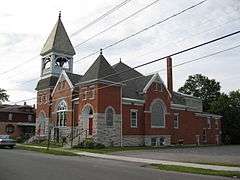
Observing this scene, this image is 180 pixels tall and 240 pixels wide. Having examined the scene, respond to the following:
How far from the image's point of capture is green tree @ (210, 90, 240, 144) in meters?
68.4

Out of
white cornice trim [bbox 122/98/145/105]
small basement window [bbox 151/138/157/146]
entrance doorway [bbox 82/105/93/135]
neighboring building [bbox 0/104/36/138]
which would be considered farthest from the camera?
neighboring building [bbox 0/104/36/138]

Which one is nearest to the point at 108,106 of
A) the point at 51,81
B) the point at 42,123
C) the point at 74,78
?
the point at 74,78

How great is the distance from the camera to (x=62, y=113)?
4875cm

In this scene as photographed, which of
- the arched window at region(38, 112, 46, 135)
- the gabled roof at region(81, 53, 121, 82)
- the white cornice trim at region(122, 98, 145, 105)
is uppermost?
the gabled roof at region(81, 53, 121, 82)

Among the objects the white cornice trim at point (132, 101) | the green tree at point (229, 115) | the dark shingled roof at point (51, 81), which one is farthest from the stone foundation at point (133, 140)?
the green tree at point (229, 115)

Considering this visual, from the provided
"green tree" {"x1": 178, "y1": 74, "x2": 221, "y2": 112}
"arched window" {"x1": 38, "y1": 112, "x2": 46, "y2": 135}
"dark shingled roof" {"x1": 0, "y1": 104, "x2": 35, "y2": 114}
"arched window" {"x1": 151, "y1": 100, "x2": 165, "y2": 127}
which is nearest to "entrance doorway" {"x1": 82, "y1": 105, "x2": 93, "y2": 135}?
"arched window" {"x1": 151, "y1": 100, "x2": 165, "y2": 127}

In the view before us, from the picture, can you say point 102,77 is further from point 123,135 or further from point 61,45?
point 61,45

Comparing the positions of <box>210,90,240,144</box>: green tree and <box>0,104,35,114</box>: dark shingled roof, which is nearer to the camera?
<box>210,90,240,144</box>: green tree

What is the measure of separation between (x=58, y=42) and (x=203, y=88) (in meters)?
44.7

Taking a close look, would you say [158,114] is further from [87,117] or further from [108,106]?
[87,117]

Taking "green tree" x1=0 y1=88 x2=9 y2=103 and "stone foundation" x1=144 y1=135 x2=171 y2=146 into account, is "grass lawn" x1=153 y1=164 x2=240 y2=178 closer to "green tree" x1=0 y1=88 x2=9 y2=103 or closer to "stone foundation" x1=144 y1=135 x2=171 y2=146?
"stone foundation" x1=144 y1=135 x2=171 y2=146

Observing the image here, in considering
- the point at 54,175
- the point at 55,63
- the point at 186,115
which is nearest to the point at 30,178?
the point at 54,175

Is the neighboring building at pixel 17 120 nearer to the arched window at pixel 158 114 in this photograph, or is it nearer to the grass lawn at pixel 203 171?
the arched window at pixel 158 114

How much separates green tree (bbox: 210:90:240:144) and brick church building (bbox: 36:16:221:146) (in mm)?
9502
